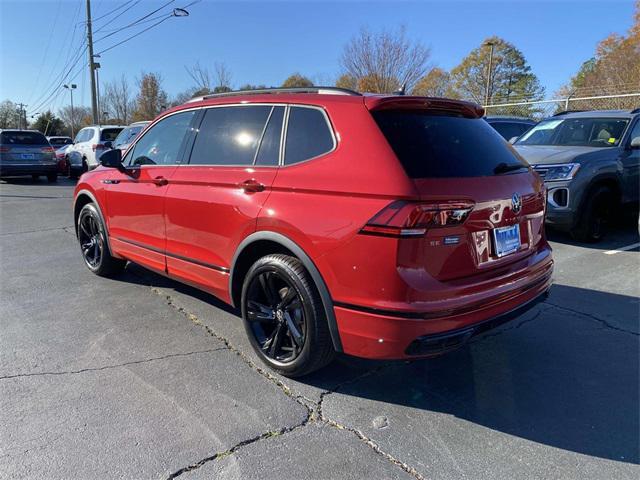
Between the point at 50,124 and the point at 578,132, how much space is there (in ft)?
262

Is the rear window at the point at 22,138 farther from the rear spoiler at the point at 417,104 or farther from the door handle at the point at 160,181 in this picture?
the rear spoiler at the point at 417,104

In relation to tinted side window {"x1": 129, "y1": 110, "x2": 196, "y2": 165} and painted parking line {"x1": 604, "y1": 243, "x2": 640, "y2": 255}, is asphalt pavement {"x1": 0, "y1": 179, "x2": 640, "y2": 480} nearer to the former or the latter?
tinted side window {"x1": 129, "y1": 110, "x2": 196, "y2": 165}

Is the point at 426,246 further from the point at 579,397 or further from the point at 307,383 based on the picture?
the point at 579,397

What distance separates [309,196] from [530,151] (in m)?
5.80

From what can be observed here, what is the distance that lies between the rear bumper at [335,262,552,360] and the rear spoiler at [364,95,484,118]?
1.20 m

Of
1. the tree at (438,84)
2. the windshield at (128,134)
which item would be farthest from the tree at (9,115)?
the windshield at (128,134)

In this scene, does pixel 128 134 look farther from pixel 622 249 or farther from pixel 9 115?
pixel 9 115

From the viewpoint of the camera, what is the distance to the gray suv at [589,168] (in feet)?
21.6

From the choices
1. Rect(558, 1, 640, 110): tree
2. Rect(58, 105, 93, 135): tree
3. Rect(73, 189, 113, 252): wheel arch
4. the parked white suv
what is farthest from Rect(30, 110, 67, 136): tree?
Rect(73, 189, 113, 252): wheel arch

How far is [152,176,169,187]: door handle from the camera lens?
4178 millimetres

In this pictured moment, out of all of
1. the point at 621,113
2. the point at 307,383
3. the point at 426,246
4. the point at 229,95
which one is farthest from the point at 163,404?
the point at 621,113

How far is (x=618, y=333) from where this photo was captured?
394 centimetres

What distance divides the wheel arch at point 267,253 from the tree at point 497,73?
5289cm

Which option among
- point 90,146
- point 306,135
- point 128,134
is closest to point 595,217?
point 306,135
